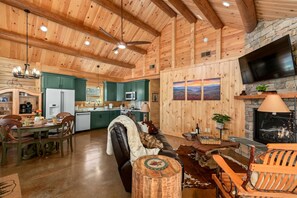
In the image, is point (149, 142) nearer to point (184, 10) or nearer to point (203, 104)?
point (203, 104)

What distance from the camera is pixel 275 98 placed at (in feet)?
6.84

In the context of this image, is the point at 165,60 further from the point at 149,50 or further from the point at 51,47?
the point at 51,47

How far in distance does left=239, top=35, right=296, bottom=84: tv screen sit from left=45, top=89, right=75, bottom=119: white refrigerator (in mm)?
6067

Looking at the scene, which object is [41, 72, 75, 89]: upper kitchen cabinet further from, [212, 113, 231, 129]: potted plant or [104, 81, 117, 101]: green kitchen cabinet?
[212, 113, 231, 129]: potted plant

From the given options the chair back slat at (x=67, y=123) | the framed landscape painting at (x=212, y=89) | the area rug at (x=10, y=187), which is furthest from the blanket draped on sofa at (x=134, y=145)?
the framed landscape painting at (x=212, y=89)

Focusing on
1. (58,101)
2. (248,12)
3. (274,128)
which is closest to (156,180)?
(274,128)

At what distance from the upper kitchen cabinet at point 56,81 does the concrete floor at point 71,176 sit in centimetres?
247

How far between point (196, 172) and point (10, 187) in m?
3.10

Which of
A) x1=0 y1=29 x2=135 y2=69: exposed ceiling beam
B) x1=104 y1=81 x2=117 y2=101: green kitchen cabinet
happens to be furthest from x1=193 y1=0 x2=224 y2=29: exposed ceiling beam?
x1=104 y1=81 x2=117 y2=101: green kitchen cabinet

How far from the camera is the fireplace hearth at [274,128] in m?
2.78

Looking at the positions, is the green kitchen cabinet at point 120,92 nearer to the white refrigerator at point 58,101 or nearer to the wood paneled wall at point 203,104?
the white refrigerator at point 58,101

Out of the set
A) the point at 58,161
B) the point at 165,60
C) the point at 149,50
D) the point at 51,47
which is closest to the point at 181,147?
the point at 58,161

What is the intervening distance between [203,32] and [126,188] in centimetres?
523

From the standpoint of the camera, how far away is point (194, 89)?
5242 mm
